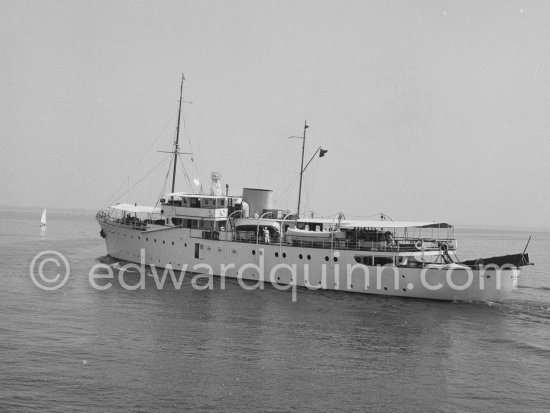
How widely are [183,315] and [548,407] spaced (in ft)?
67.9

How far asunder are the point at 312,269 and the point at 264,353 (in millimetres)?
18432

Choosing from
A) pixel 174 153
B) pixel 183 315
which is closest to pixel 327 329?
pixel 183 315

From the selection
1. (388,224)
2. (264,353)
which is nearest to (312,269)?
(388,224)

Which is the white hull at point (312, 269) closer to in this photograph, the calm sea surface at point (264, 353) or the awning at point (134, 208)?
the calm sea surface at point (264, 353)

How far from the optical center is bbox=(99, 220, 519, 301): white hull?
126 feet

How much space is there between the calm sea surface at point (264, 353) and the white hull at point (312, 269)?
1.24 metres

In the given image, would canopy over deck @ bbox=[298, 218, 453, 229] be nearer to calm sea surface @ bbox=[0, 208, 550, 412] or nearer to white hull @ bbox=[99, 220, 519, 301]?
white hull @ bbox=[99, 220, 519, 301]

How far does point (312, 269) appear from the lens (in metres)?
43.0

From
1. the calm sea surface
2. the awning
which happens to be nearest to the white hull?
the calm sea surface

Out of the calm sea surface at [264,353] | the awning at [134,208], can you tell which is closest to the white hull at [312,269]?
the calm sea surface at [264,353]

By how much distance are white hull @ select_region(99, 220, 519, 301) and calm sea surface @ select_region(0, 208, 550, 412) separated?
4.05ft

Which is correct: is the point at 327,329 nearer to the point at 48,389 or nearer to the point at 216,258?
the point at 48,389

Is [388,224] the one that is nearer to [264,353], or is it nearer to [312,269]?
[312,269]

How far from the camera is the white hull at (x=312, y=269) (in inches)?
1511
